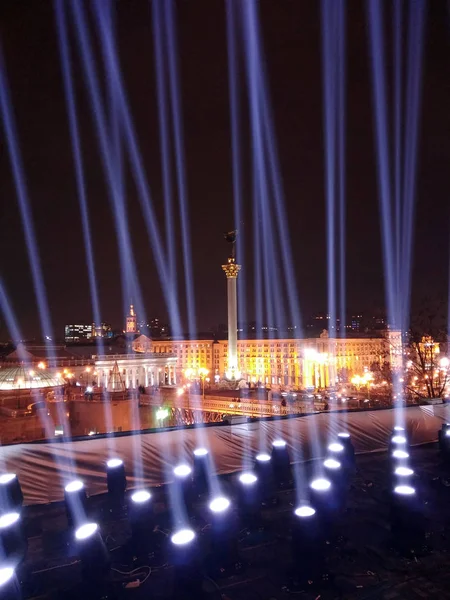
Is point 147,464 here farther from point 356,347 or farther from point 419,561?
point 356,347

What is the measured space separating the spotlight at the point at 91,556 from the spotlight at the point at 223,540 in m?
1.08

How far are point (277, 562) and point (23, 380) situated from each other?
25.8 metres

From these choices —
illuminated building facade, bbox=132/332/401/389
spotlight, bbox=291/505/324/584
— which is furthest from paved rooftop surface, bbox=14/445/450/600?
illuminated building facade, bbox=132/332/401/389

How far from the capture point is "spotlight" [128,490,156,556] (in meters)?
4.69

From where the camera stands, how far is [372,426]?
9234 millimetres

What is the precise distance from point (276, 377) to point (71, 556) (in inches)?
3406

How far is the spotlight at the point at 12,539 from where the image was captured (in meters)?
4.30

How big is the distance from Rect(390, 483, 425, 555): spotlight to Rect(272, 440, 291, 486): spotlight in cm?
243

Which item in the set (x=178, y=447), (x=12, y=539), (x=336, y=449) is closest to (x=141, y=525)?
(x=12, y=539)

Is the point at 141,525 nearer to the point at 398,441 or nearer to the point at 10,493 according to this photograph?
the point at 10,493

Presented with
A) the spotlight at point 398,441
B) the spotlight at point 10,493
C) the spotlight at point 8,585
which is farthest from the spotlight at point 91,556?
the spotlight at point 398,441

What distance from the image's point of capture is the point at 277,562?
14.7 ft

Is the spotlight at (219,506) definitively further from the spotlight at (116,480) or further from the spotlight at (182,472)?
the spotlight at (116,480)

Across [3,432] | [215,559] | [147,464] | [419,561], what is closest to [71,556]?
[215,559]
